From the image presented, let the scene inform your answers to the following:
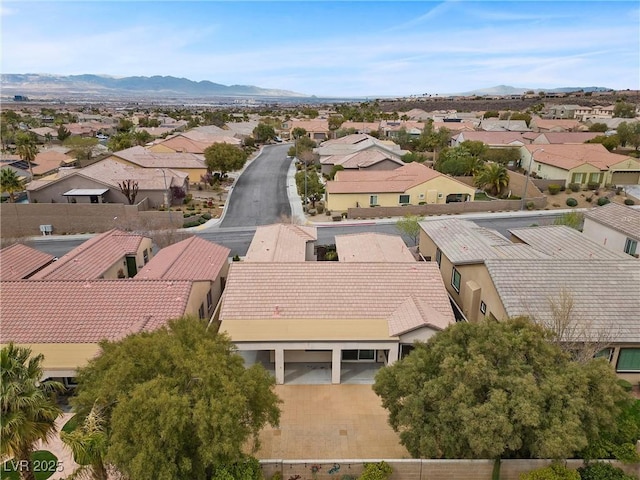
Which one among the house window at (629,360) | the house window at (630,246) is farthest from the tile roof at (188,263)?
the house window at (630,246)

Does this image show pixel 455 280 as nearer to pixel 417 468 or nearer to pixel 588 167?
pixel 417 468

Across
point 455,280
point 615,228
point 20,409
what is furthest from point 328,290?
point 615,228

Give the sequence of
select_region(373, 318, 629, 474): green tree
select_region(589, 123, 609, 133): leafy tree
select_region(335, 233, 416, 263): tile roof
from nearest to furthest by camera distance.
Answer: select_region(373, 318, 629, 474): green tree, select_region(335, 233, 416, 263): tile roof, select_region(589, 123, 609, 133): leafy tree

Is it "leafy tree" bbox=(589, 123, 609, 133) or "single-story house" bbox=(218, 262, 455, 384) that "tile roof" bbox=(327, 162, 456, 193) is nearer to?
"single-story house" bbox=(218, 262, 455, 384)

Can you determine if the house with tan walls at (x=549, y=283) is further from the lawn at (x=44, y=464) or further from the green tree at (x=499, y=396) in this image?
the lawn at (x=44, y=464)

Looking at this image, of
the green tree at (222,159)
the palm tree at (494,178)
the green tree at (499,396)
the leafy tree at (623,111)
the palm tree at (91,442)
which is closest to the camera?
the palm tree at (91,442)

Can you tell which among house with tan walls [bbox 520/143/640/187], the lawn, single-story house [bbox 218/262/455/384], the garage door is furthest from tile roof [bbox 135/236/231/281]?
the garage door

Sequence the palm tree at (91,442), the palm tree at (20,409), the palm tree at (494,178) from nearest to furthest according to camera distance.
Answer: the palm tree at (20,409) < the palm tree at (91,442) < the palm tree at (494,178)
